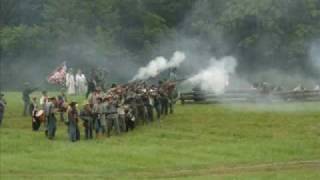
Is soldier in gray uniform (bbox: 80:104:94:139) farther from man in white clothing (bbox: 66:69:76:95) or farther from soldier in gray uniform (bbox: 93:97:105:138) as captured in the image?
man in white clothing (bbox: 66:69:76:95)

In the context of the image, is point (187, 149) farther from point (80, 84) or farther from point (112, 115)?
point (80, 84)

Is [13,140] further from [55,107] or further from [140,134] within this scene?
[140,134]

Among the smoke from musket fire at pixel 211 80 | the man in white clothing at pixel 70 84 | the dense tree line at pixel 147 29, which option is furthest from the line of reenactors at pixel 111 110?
the dense tree line at pixel 147 29

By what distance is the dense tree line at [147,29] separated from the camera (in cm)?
7419

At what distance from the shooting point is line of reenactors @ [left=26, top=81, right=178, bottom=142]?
39.8 meters

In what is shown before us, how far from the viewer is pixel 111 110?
40188 millimetres

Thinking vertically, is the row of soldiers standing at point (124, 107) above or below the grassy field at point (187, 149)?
above

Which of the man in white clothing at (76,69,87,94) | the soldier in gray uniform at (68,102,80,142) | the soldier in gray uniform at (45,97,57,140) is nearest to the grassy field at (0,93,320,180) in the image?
the soldier in gray uniform at (68,102,80,142)

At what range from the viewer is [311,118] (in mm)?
44062

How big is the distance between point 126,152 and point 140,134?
5.90 meters

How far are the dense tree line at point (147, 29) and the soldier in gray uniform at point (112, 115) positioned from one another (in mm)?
34423

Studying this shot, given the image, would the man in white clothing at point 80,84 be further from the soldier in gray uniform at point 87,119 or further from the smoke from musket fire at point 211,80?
the soldier in gray uniform at point 87,119

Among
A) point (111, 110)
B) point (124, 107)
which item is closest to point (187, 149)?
point (111, 110)

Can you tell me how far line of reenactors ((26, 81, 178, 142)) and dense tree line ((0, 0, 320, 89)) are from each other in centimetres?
3004
